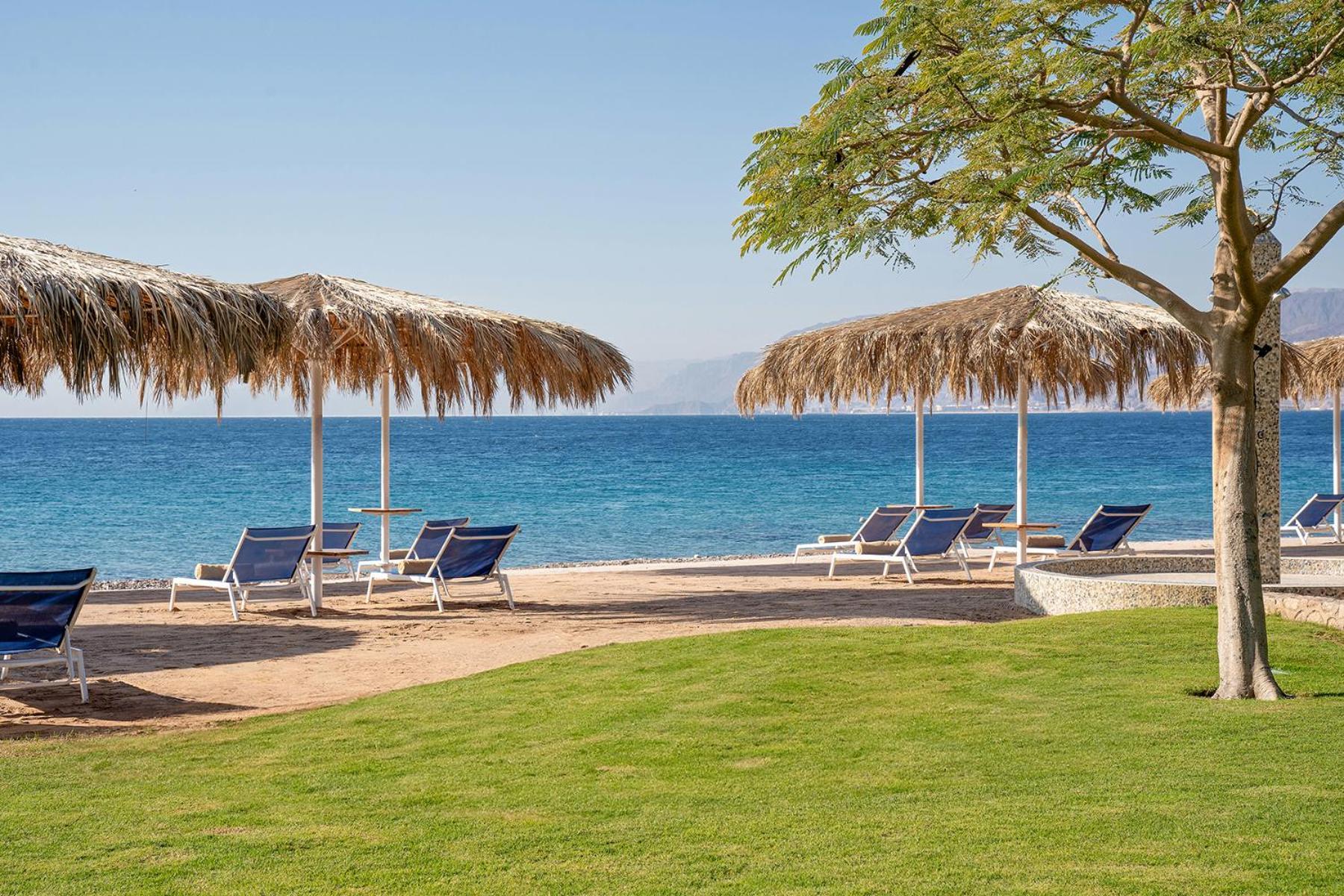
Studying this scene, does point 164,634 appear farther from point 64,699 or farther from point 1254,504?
point 1254,504

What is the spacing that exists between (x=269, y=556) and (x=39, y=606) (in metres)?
3.20

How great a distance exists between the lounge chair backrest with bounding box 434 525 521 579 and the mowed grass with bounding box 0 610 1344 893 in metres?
2.91

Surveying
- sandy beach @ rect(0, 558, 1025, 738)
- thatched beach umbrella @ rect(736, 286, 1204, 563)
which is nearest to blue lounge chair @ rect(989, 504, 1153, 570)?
thatched beach umbrella @ rect(736, 286, 1204, 563)

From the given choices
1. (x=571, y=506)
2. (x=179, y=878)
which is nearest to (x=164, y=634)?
(x=179, y=878)

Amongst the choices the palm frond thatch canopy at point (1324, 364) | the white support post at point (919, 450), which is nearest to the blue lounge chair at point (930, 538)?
the white support post at point (919, 450)

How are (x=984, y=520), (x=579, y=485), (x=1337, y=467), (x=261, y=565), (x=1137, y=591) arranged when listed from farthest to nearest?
1. (x=579, y=485)
2. (x=1337, y=467)
3. (x=984, y=520)
4. (x=261, y=565)
5. (x=1137, y=591)

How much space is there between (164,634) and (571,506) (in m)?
23.6

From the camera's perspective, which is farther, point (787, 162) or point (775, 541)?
point (775, 541)

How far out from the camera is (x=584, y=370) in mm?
10578

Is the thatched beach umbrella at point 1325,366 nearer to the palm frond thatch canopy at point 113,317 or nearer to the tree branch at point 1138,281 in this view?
the tree branch at point 1138,281

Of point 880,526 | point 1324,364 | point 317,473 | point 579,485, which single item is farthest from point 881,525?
point 579,485

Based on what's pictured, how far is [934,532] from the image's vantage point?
10469mm

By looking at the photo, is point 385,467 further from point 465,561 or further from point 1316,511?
point 1316,511

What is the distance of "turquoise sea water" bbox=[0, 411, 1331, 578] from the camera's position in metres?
22.9
